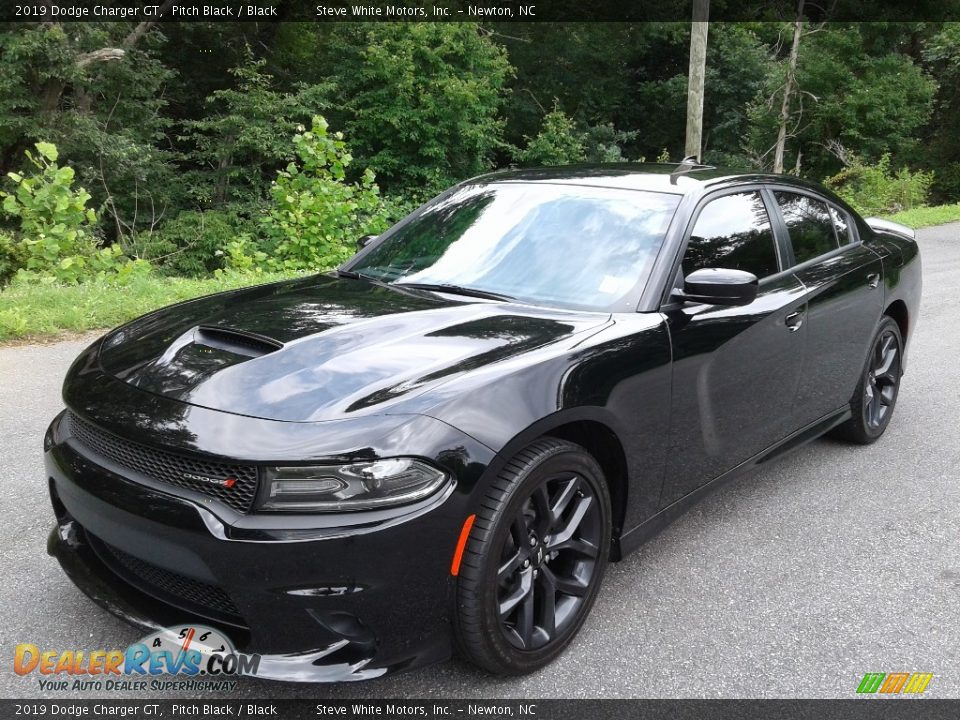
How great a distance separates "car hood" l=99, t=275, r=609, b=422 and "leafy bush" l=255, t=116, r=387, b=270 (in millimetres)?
6270

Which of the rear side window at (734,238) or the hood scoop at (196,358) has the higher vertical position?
the rear side window at (734,238)

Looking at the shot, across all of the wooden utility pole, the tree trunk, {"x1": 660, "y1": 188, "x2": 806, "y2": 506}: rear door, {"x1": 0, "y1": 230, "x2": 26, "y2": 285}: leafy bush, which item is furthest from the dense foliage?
{"x1": 660, "y1": 188, "x2": 806, "y2": 506}: rear door

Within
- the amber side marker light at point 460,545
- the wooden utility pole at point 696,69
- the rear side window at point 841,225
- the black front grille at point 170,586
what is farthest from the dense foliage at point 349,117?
the amber side marker light at point 460,545

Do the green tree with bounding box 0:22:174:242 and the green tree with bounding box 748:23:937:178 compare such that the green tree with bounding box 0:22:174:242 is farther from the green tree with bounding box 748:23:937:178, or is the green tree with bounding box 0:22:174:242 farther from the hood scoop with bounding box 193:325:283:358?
the green tree with bounding box 748:23:937:178

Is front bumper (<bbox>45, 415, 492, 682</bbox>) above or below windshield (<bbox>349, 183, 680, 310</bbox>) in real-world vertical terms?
below

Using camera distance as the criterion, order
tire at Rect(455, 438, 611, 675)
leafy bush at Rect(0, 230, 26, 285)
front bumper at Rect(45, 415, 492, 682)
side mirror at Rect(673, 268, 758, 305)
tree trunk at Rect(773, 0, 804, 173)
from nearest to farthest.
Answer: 1. front bumper at Rect(45, 415, 492, 682)
2. tire at Rect(455, 438, 611, 675)
3. side mirror at Rect(673, 268, 758, 305)
4. leafy bush at Rect(0, 230, 26, 285)
5. tree trunk at Rect(773, 0, 804, 173)

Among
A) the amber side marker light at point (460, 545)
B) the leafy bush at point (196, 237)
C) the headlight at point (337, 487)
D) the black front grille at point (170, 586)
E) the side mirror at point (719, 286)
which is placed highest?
the side mirror at point (719, 286)

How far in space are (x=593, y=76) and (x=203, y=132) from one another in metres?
16.9

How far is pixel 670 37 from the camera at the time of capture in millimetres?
34125

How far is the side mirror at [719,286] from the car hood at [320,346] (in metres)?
0.39

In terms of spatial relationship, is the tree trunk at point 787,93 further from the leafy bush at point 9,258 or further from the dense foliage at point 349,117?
the leafy bush at point 9,258

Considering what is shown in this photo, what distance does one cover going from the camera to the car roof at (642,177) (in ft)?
11.8

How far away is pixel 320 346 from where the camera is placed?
2.65 meters

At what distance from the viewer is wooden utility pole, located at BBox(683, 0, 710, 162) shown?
1529 cm
